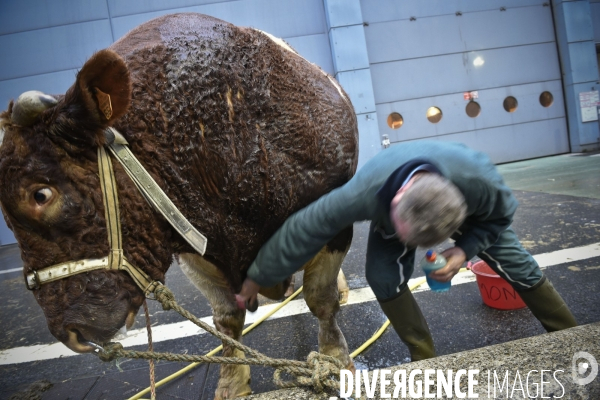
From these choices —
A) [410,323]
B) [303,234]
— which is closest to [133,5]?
[303,234]

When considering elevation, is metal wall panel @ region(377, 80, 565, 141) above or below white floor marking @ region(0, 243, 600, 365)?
above

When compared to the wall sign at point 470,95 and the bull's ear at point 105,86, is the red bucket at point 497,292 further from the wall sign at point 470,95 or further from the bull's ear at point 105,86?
the wall sign at point 470,95

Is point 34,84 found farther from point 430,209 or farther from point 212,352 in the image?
point 430,209

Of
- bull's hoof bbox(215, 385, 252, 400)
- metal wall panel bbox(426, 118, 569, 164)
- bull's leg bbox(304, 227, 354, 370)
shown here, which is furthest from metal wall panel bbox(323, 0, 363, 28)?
bull's hoof bbox(215, 385, 252, 400)

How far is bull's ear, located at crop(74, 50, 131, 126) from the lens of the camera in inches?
41.9

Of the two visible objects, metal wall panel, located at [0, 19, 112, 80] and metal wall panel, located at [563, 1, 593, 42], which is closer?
metal wall panel, located at [0, 19, 112, 80]

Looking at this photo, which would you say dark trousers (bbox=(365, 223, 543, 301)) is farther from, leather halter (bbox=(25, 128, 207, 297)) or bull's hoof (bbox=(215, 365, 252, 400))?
leather halter (bbox=(25, 128, 207, 297))

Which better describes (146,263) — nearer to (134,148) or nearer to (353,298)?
(134,148)

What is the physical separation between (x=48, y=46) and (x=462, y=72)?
9.92 m

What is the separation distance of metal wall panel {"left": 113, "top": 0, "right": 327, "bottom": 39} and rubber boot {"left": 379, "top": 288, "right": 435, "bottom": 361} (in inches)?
329

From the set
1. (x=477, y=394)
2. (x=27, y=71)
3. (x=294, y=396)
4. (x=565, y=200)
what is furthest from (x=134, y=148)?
(x=27, y=71)

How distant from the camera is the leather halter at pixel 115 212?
3.75 ft

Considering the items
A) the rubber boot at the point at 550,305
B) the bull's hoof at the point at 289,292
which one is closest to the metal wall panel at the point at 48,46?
the bull's hoof at the point at 289,292

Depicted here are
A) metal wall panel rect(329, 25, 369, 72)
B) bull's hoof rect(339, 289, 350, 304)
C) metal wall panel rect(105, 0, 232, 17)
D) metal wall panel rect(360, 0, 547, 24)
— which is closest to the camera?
bull's hoof rect(339, 289, 350, 304)
